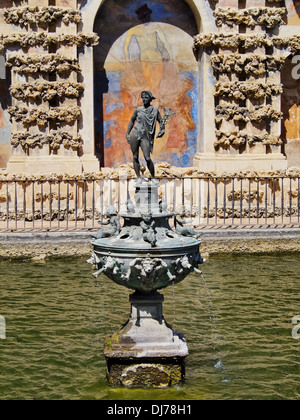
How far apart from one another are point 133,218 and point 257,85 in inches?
364

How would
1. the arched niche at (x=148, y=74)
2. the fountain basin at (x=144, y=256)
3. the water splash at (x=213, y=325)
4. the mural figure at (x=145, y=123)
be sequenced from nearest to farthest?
1. the fountain basin at (x=144, y=256)
2. the water splash at (x=213, y=325)
3. the mural figure at (x=145, y=123)
4. the arched niche at (x=148, y=74)

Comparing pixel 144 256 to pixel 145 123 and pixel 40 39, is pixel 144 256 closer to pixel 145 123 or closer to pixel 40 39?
pixel 145 123

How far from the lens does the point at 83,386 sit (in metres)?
6.39

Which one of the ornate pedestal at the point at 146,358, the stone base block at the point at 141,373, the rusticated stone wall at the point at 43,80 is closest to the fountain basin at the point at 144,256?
the ornate pedestal at the point at 146,358

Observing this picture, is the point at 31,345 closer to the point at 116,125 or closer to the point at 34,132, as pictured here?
the point at 34,132

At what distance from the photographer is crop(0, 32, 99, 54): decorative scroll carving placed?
1450 cm

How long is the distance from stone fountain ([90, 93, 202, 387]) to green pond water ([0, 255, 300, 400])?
182mm

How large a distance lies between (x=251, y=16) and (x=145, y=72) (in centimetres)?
256

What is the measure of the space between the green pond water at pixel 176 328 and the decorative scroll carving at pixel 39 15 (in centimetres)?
548

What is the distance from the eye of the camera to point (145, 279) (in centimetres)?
630

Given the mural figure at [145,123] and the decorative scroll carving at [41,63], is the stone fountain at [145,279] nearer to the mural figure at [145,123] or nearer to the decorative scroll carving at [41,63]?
the mural figure at [145,123]

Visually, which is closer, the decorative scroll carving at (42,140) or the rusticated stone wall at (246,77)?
the decorative scroll carving at (42,140)

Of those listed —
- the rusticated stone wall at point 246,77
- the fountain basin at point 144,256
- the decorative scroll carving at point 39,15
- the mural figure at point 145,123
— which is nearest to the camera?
the fountain basin at point 144,256

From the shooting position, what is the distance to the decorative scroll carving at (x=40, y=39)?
14500 millimetres
